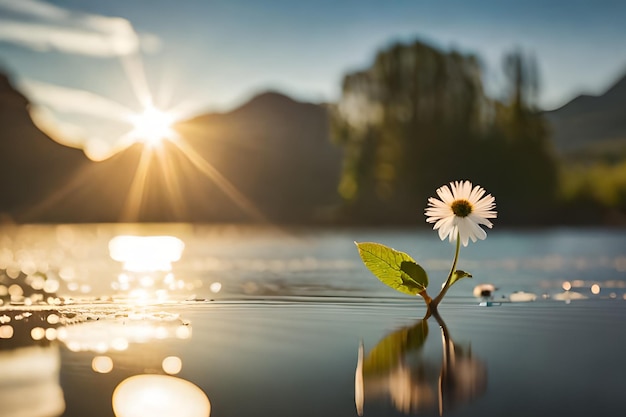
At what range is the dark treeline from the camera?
4744cm

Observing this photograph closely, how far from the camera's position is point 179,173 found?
118250 mm

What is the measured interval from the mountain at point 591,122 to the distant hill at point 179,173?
50340mm

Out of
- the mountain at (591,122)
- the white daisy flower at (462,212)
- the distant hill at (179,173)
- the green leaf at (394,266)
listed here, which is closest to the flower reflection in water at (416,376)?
the white daisy flower at (462,212)

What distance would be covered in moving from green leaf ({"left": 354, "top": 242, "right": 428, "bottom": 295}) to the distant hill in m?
74.6

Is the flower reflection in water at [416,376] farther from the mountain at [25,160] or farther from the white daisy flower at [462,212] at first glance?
the mountain at [25,160]

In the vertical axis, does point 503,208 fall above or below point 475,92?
below

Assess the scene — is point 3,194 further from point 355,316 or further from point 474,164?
point 355,316

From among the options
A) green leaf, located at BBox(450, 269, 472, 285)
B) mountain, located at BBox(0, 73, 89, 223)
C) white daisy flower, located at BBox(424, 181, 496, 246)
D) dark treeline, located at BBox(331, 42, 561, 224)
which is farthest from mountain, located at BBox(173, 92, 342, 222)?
white daisy flower, located at BBox(424, 181, 496, 246)

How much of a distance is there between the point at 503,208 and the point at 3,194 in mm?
91150

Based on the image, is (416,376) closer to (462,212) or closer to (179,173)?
(462,212)

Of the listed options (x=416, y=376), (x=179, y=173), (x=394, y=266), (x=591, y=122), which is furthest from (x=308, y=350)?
(x=591, y=122)

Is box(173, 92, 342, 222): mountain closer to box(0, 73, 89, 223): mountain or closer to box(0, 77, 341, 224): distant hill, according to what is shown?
box(0, 77, 341, 224): distant hill

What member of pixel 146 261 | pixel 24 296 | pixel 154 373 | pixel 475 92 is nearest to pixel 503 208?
pixel 475 92

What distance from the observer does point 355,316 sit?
609 cm
